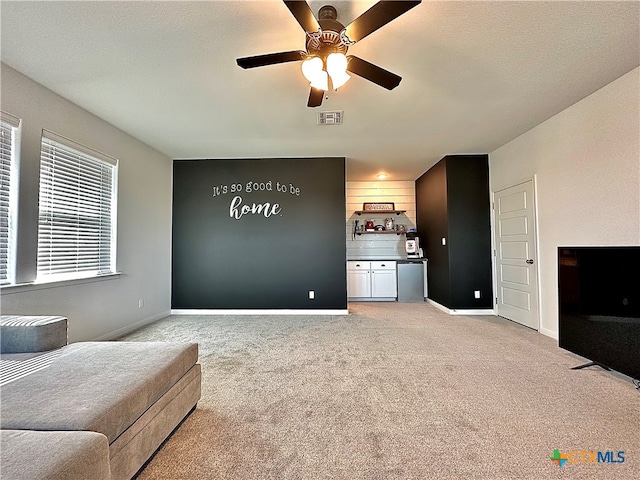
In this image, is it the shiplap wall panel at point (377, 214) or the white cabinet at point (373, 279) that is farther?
the shiplap wall panel at point (377, 214)

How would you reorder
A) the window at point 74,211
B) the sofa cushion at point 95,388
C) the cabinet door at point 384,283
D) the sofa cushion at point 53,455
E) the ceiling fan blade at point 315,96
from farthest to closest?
the cabinet door at point 384,283, the window at point 74,211, the ceiling fan blade at point 315,96, the sofa cushion at point 95,388, the sofa cushion at point 53,455

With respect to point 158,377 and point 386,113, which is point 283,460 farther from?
point 386,113

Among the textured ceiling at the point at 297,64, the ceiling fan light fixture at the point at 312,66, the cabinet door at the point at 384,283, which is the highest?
the textured ceiling at the point at 297,64

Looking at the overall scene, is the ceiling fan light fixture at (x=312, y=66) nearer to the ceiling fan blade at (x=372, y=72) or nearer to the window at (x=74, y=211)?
the ceiling fan blade at (x=372, y=72)

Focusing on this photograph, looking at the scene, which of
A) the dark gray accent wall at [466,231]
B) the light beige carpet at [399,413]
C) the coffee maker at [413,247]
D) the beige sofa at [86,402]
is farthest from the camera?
the coffee maker at [413,247]

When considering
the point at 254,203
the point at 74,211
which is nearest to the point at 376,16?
the point at 74,211

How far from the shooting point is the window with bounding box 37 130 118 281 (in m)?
3.02

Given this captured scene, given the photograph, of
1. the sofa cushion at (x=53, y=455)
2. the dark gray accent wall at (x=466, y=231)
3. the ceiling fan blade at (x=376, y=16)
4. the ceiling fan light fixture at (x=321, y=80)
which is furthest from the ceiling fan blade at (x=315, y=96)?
the dark gray accent wall at (x=466, y=231)

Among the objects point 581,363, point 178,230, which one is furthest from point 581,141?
point 178,230

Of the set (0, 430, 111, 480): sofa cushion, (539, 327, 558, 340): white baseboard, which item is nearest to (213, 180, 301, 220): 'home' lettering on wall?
(539, 327, 558, 340): white baseboard

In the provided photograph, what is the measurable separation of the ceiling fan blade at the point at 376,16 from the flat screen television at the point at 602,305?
2.43 meters

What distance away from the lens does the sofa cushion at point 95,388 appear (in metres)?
1.20

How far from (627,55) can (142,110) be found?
4.57 meters

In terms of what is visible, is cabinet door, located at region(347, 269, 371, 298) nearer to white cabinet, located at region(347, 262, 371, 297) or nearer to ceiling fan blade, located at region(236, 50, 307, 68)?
white cabinet, located at region(347, 262, 371, 297)
